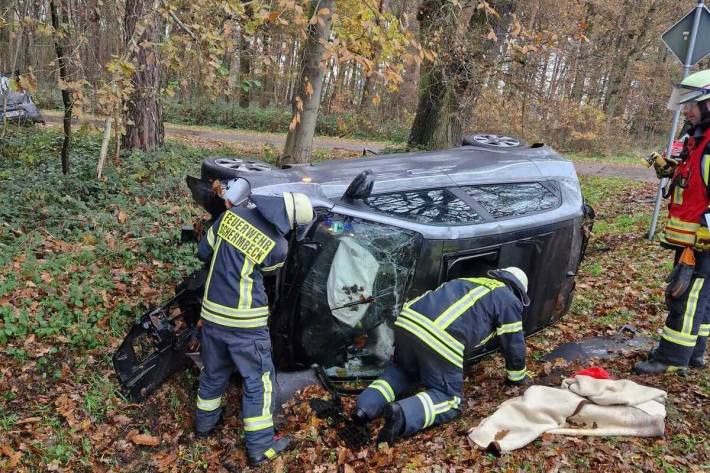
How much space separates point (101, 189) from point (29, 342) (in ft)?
11.2

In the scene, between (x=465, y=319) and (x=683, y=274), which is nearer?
(x=465, y=319)

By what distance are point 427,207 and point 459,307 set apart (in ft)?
2.84

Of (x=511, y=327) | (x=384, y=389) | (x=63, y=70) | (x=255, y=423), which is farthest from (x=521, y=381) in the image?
(x=63, y=70)

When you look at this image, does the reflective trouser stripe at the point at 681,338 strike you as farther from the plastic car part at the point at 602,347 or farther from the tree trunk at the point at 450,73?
the tree trunk at the point at 450,73

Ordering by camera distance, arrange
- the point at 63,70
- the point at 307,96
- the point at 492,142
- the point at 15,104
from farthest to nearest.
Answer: the point at 15,104, the point at 307,96, the point at 63,70, the point at 492,142

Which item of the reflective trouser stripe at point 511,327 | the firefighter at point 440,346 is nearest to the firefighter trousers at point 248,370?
the firefighter at point 440,346

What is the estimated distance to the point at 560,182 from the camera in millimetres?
4918

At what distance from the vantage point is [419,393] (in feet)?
11.8

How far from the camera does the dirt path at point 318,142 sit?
44.8 feet

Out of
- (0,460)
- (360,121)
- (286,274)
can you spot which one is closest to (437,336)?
(286,274)

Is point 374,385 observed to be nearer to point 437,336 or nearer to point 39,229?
point 437,336

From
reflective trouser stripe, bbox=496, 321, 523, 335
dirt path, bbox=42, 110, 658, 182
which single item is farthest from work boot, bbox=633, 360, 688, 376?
dirt path, bbox=42, 110, 658, 182

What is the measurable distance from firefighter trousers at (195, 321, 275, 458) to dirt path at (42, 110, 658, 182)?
38.6ft

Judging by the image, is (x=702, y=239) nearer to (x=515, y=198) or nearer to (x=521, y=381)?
(x=515, y=198)
